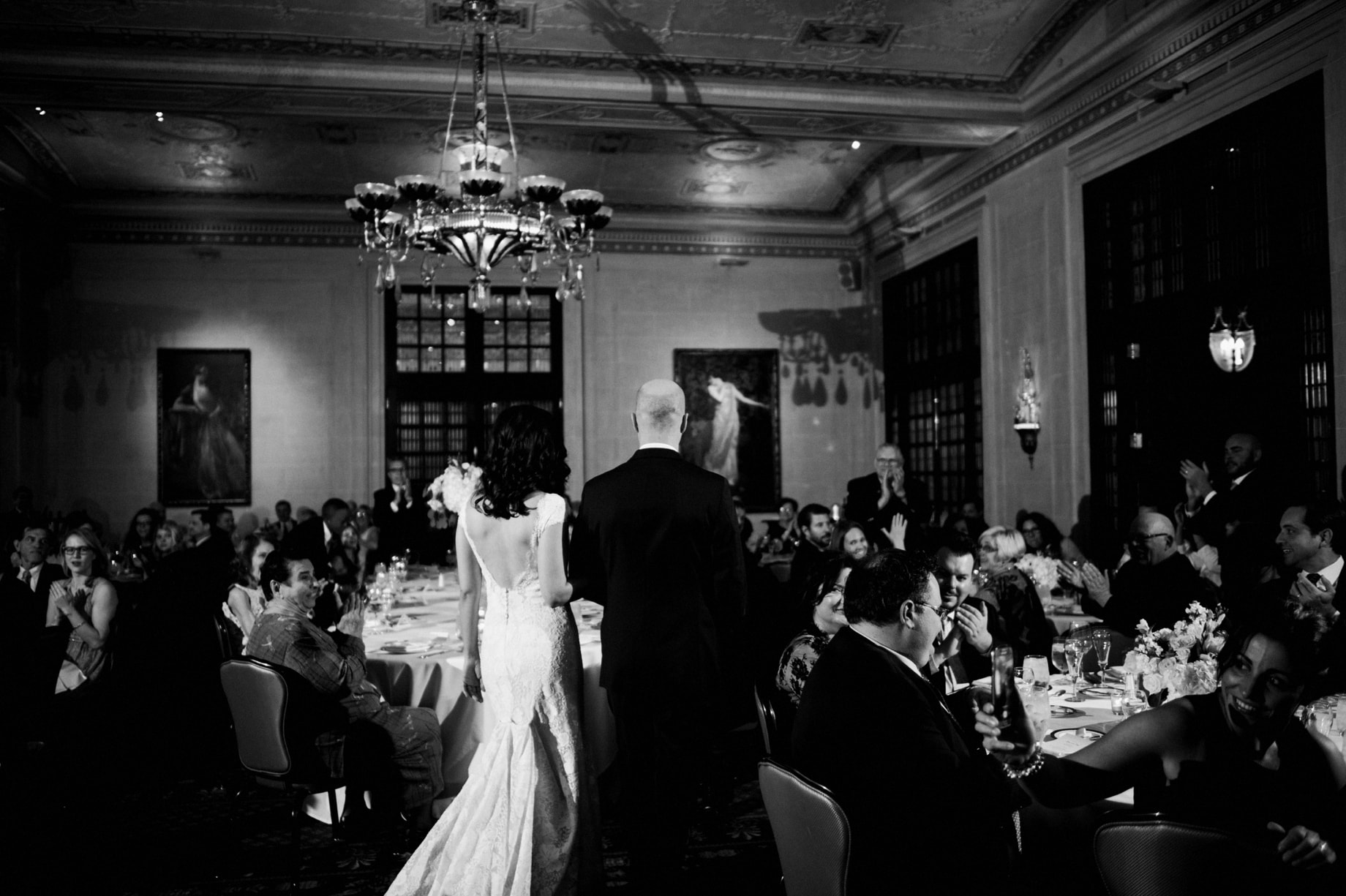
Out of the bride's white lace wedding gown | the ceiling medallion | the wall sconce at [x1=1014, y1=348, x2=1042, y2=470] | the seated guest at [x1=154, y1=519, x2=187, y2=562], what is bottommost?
the bride's white lace wedding gown

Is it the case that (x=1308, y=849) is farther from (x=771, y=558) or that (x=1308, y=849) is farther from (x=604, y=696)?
(x=771, y=558)

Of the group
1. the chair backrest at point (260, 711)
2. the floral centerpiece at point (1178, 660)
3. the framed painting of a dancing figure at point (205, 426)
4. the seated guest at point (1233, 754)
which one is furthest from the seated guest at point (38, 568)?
the framed painting of a dancing figure at point (205, 426)

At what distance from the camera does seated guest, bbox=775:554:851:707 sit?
10.5 feet

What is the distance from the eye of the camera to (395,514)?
32.4 ft

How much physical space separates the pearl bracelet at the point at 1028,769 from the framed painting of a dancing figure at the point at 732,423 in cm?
1045

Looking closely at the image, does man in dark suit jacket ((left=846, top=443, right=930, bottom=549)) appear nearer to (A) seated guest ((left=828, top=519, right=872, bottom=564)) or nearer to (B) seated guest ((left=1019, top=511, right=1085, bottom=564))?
(B) seated guest ((left=1019, top=511, right=1085, bottom=564))

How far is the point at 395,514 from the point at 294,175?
4.09 meters

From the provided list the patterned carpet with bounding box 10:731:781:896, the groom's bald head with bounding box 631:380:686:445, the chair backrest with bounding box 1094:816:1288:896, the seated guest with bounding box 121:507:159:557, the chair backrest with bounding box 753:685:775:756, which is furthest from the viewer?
the seated guest with bounding box 121:507:159:557

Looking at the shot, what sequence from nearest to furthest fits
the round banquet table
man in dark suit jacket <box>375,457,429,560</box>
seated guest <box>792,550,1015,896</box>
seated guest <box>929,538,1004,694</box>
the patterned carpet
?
seated guest <box>792,550,1015,896</box>
seated guest <box>929,538,1004,694</box>
the patterned carpet
the round banquet table
man in dark suit jacket <box>375,457,429,560</box>

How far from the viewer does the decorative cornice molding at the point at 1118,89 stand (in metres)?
6.46

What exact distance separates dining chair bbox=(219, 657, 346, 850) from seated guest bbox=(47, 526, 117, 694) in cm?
142

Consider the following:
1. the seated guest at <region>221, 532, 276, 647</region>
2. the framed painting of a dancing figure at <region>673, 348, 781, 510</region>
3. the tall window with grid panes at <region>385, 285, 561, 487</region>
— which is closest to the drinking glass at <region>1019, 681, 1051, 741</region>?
the seated guest at <region>221, 532, 276, 647</region>

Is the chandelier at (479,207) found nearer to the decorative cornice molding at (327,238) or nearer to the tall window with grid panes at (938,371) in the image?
the tall window with grid panes at (938,371)

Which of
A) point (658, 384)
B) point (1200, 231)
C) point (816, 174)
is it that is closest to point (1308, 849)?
point (658, 384)
